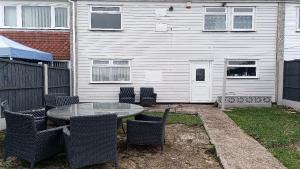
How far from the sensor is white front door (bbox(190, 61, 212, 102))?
544 inches

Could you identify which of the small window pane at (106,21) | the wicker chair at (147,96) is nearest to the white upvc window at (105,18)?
the small window pane at (106,21)

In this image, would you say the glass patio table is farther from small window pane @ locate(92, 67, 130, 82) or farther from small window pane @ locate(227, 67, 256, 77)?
small window pane @ locate(227, 67, 256, 77)

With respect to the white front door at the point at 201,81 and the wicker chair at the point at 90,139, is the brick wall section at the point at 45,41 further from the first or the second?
the wicker chair at the point at 90,139

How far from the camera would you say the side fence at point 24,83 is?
7336mm

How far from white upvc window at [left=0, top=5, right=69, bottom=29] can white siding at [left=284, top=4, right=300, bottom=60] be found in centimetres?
1078

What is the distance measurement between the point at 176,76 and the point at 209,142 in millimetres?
7642

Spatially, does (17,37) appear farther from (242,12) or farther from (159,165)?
(159,165)

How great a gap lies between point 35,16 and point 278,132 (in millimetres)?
12362

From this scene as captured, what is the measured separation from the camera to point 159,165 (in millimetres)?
4812

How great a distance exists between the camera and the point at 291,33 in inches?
536

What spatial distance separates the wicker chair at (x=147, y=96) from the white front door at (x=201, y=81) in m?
2.04

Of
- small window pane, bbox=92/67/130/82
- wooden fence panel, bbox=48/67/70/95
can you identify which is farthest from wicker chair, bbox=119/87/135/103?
wooden fence panel, bbox=48/67/70/95

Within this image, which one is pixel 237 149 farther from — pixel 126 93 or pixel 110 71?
pixel 110 71

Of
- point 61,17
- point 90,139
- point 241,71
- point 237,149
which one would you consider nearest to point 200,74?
point 241,71
